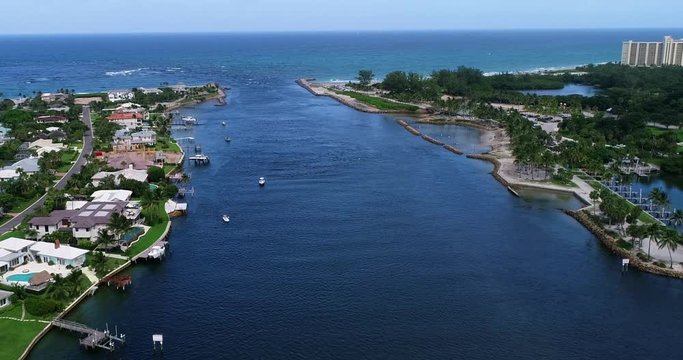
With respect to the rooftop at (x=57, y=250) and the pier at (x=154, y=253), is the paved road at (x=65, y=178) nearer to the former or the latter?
the rooftop at (x=57, y=250)

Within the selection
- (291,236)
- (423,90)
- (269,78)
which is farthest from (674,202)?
(269,78)

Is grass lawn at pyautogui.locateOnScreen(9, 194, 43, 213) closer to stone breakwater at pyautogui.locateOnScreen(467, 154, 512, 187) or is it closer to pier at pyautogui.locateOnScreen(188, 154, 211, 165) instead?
pier at pyautogui.locateOnScreen(188, 154, 211, 165)

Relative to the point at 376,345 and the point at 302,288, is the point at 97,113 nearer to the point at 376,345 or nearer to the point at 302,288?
the point at 302,288

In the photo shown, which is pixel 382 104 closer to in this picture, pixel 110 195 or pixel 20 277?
pixel 110 195

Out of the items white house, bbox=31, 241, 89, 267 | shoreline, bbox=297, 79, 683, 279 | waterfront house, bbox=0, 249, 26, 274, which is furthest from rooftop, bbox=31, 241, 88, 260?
shoreline, bbox=297, 79, 683, 279

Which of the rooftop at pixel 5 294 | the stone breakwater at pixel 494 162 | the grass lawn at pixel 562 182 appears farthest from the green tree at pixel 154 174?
the grass lawn at pixel 562 182
